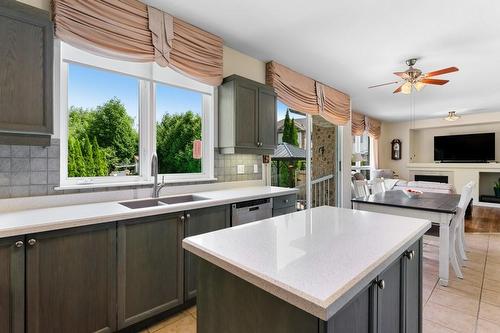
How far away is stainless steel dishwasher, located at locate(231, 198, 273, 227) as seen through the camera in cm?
238

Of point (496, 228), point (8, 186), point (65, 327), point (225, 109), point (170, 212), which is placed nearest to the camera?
point (65, 327)

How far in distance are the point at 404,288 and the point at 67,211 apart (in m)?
1.99

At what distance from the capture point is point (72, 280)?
1521 millimetres

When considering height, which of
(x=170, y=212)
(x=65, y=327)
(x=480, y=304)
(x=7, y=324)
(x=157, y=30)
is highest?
(x=157, y=30)

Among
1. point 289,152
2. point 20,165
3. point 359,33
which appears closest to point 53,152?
point 20,165

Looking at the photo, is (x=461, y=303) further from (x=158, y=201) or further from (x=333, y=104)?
(x=333, y=104)

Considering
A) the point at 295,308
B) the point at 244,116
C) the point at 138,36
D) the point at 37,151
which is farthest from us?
the point at 244,116

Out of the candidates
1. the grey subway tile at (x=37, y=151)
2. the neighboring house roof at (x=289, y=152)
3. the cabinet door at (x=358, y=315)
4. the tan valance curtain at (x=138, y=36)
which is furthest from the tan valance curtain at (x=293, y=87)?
the cabinet door at (x=358, y=315)

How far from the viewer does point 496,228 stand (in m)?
4.62

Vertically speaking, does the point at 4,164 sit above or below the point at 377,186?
above

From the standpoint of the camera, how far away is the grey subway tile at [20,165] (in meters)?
1.71

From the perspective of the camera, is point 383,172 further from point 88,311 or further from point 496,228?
point 88,311

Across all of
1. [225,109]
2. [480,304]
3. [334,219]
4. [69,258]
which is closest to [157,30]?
[225,109]

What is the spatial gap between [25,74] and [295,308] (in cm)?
193
